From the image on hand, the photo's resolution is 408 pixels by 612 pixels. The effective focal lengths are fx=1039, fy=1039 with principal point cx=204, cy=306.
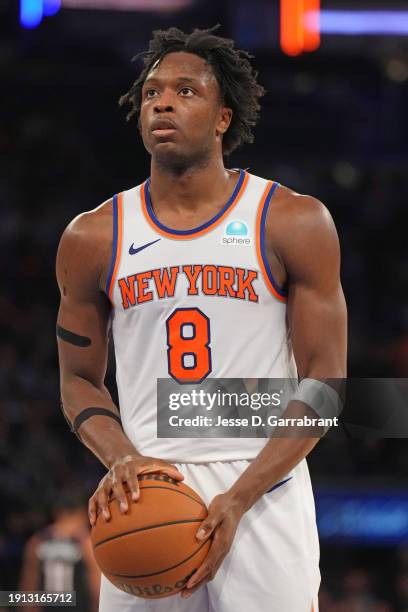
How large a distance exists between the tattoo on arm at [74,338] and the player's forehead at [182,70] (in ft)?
2.69

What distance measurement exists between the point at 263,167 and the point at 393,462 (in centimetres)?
355

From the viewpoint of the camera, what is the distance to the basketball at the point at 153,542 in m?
2.73

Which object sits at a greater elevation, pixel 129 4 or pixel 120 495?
pixel 129 4

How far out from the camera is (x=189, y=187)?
3254mm

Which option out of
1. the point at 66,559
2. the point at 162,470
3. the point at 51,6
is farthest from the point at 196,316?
the point at 51,6

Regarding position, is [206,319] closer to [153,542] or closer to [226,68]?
[153,542]

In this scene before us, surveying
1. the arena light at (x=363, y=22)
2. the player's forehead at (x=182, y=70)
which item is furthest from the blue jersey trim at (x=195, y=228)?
the arena light at (x=363, y=22)

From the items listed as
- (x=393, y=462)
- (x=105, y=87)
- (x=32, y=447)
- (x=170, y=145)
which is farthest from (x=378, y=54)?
(x=170, y=145)

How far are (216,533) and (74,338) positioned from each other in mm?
826

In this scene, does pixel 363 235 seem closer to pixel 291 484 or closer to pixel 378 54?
pixel 378 54

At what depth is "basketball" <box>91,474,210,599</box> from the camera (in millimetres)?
2727

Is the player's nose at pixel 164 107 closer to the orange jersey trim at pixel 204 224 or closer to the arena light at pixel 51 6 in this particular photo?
the orange jersey trim at pixel 204 224

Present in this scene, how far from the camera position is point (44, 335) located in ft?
29.1

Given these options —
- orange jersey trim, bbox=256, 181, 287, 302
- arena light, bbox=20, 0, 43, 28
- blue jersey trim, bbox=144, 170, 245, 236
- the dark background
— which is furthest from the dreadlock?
arena light, bbox=20, 0, 43, 28
